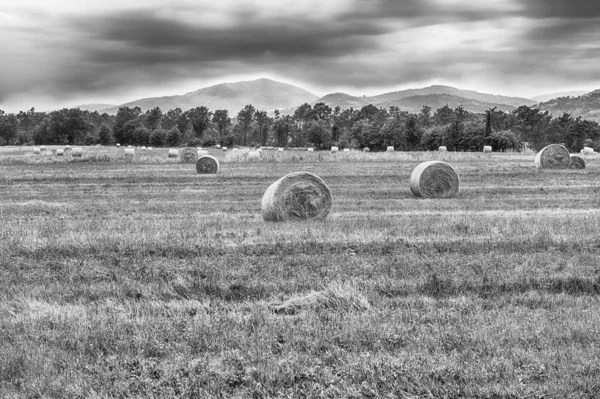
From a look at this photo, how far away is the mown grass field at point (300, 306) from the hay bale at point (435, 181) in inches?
251

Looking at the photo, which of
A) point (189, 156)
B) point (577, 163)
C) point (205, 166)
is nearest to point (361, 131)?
point (189, 156)

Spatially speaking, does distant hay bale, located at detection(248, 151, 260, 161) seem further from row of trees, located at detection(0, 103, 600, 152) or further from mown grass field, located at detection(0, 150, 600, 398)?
row of trees, located at detection(0, 103, 600, 152)

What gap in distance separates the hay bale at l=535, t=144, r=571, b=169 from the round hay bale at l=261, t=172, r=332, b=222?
2618 centimetres

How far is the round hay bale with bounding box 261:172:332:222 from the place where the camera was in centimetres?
1848

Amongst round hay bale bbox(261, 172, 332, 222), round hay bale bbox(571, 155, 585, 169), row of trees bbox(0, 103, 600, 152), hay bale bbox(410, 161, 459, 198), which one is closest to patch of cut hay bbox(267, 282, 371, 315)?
round hay bale bbox(261, 172, 332, 222)

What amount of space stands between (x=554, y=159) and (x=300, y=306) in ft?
118

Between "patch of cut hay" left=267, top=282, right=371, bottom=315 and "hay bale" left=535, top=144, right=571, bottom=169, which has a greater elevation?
"hay bale" left=535, top=144, right=571, bottom=169

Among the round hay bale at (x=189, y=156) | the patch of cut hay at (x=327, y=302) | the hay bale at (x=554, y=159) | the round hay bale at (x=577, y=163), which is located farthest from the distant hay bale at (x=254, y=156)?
the patch of cut hay at (x=327, y=302)

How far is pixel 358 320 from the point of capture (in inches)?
319

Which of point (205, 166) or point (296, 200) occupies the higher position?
point (205, 166)

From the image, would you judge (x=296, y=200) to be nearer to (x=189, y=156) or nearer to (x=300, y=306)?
(x=300, y=306)

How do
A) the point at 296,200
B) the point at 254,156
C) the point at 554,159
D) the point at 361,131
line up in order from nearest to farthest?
the point at 296,200, the point at 554,159, the point at 254,156, the point at 361,131

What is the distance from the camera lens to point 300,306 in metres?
8.88

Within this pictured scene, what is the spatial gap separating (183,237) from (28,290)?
4.41 meters
